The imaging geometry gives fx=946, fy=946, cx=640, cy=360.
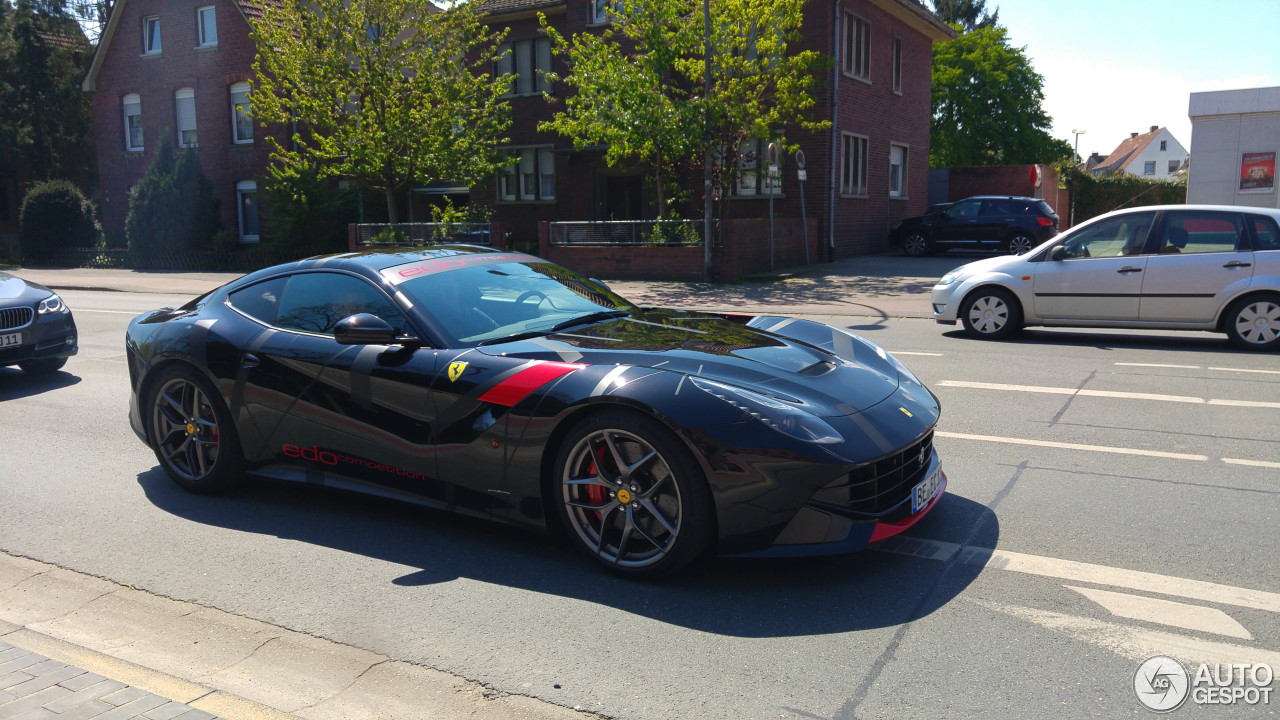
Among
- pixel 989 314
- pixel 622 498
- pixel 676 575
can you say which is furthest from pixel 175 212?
pixel 676 575

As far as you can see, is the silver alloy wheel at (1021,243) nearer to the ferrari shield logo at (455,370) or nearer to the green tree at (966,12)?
the ferrari shield logo at (455,370)

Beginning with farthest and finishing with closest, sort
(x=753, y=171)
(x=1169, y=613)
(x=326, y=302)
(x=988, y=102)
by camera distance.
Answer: (x=988, y=102) < (x=753, y=171) < (x=326, y=302) < (x=1169, y=613)

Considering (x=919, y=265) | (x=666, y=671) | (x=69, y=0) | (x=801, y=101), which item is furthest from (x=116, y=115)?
(x=666, y=671)

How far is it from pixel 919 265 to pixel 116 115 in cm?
2974

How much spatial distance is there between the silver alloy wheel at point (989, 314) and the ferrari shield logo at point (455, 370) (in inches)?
335

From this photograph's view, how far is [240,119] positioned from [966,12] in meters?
50.3

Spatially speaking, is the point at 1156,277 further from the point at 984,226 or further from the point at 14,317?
the point at 984,226

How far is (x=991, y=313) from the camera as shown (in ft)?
37.1

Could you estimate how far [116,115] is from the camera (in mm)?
35219

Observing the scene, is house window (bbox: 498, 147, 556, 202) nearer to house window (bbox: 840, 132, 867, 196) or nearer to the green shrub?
house window (bbox: 840, 132, 867, 196)

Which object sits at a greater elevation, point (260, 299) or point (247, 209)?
point (247, 209)

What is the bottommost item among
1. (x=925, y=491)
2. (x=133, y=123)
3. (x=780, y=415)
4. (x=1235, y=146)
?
(x=925, y=491)

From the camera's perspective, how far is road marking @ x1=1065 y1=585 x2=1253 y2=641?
352 centimetres

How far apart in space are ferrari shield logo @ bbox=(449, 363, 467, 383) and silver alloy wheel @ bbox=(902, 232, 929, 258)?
23.2 metres
